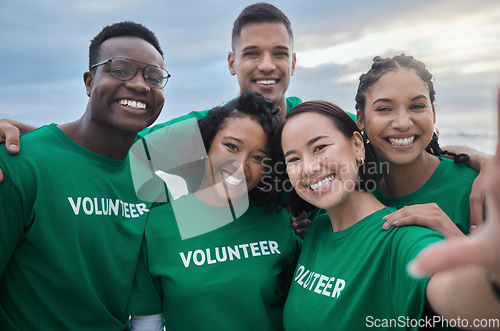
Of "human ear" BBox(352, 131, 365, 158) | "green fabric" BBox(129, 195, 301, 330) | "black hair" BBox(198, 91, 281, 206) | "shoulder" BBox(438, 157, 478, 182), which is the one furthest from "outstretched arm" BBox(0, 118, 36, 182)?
"shoulder" BBox(438, 157, 478, 182)

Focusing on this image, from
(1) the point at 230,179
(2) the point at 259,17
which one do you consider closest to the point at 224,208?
(1) the point at 230,179

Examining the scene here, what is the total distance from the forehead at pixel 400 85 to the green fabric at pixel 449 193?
591 mm

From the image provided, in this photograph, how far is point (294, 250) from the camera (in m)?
2.71

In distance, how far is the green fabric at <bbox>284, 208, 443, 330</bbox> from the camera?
170 centimetres

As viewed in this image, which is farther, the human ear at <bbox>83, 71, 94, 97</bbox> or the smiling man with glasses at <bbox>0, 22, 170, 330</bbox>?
the human ear at <bbox>83, 71, 94, 97</bbox>

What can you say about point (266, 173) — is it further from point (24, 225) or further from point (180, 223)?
point (24, 225)

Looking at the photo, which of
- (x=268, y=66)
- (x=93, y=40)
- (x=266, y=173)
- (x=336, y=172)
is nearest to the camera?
(x=336, y=172)

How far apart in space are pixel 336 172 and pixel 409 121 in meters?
0.76

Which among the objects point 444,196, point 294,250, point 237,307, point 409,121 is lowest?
point 237,307

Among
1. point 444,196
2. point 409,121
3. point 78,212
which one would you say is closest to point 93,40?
point 78,212

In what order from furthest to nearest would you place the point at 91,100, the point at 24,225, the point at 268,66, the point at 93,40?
the point at 268,66 < the point at 93,40 < the point at 91,100 < the point at 24,225

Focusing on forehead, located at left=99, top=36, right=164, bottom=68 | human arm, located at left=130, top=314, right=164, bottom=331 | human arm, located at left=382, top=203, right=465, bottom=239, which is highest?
forehead, located at left=99, top=36, right=164, bottom=68

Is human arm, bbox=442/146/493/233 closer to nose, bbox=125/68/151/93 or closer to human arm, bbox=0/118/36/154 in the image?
nose, bbox=125/68/151/93

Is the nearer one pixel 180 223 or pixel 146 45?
pixel 180 223
